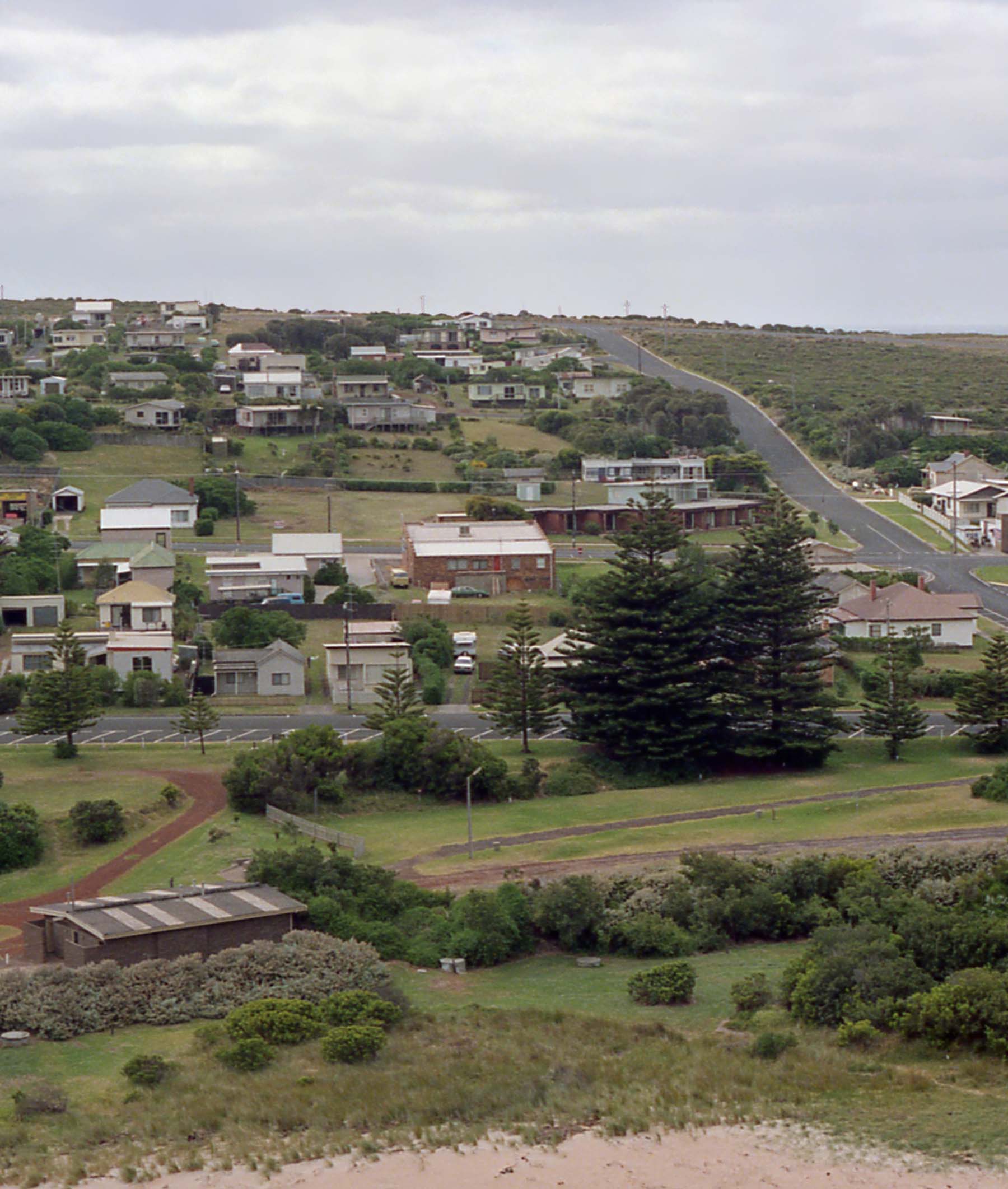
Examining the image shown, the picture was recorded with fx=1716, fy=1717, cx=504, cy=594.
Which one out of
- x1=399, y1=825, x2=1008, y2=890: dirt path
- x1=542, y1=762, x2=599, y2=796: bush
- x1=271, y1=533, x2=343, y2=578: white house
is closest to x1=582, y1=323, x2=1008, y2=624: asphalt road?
x1=271, y1=533, x2=343, y2=578: white house

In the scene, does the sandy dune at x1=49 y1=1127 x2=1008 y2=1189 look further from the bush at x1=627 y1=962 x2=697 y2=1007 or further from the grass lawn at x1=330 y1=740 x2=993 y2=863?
the grass lawn at x1=330 y1=740 x2=993 y2=863

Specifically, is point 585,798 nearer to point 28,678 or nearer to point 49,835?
point 49,835

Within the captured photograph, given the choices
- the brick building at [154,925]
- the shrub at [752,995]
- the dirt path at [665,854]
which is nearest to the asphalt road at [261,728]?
the dirt path at [665,854]

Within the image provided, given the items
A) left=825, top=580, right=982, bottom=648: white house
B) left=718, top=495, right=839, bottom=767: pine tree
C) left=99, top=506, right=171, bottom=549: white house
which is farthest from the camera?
left=99, top=506, right=171, bottom=549: white house

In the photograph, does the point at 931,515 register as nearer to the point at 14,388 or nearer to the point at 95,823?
the point at 14,388

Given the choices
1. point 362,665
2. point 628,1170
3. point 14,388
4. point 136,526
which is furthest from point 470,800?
point 14,388

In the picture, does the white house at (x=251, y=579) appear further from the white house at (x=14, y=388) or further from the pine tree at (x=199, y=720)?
the white house at (x=14, y=388)
